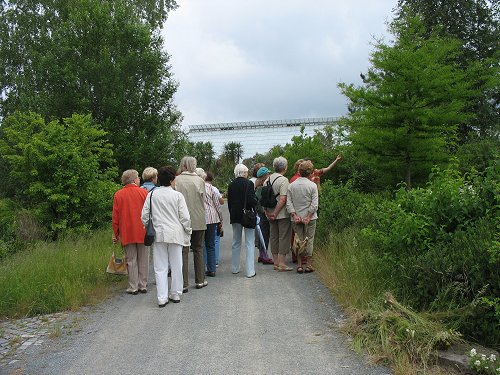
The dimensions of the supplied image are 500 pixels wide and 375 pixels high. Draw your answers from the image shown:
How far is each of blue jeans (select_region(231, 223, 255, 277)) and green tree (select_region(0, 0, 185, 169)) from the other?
37.6 feet

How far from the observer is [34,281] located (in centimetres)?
731

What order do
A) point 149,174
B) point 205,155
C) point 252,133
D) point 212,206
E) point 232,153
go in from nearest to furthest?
1. point 149,174
2. point 212,206
3. point 205,155
4. point 232,153
5. point 252,133

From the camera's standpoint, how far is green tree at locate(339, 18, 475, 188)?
1279 cm

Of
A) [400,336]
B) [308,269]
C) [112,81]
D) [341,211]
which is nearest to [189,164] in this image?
[308,269]

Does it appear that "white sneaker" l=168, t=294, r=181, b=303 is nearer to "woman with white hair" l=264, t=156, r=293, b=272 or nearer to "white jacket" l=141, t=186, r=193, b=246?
"white jacket" l=141, t=186, r=193, b=246

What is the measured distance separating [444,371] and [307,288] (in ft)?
11.2

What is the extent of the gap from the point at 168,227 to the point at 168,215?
7.1 inches

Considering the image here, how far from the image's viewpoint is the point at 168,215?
23.6 ft

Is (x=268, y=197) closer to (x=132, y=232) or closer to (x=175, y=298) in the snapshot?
(x=132, y=232)

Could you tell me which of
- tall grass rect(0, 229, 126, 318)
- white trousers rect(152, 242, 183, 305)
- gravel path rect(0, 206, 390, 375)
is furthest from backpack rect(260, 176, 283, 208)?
tall grass rect(0, 229, 126, 318)

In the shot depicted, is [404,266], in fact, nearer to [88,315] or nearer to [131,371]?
[131,371]

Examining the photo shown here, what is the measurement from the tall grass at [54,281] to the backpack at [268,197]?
2.81 meters

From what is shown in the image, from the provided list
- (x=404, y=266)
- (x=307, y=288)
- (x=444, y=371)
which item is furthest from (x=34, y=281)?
(x=444, y=371)

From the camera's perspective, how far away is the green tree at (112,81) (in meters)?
19.3
